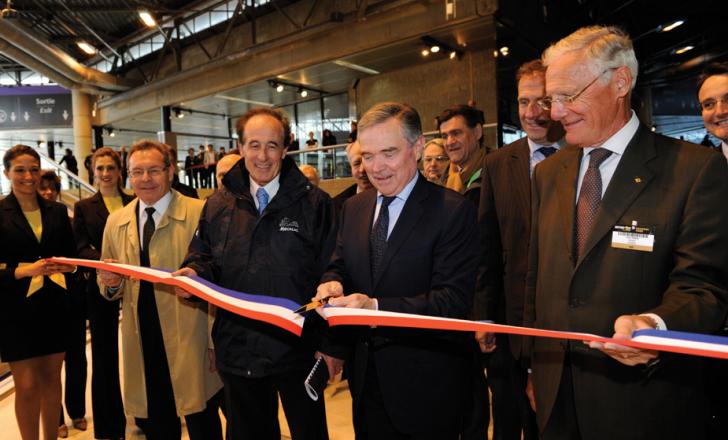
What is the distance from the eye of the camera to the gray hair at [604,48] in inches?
56.7

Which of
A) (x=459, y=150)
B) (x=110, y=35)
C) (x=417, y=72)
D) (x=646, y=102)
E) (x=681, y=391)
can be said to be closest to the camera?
(x=681, y=391)

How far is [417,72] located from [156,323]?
502 inches

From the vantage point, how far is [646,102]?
50.1ft

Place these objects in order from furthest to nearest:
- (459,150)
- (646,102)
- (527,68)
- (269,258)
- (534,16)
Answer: (646,102)
(534,16)
(459,150)
(527,68)
(269,258)

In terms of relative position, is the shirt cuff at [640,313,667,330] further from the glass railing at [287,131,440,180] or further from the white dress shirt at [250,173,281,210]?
the glass railing at [287,131,440,180]

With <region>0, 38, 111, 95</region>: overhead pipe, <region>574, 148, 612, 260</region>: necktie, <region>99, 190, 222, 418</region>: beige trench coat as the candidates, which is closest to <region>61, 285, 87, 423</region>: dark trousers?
<region>99, 190, 222, 418</region>: beige trench coat

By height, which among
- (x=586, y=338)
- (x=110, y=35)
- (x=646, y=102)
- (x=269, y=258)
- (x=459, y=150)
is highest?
(x=110, y=35)

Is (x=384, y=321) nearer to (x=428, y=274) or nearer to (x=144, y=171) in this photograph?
(x=428, y=274)

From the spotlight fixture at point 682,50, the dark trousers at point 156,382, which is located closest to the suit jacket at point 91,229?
the dark trousers at point 156,382

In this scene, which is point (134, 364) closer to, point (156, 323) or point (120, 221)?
point (156, 323)

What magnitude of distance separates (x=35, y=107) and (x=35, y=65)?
5.79 m

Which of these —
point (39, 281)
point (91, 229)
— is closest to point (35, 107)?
point (91, 229)

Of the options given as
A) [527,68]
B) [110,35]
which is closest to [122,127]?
[110,35]

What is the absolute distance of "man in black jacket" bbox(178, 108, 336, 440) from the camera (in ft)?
6.86
